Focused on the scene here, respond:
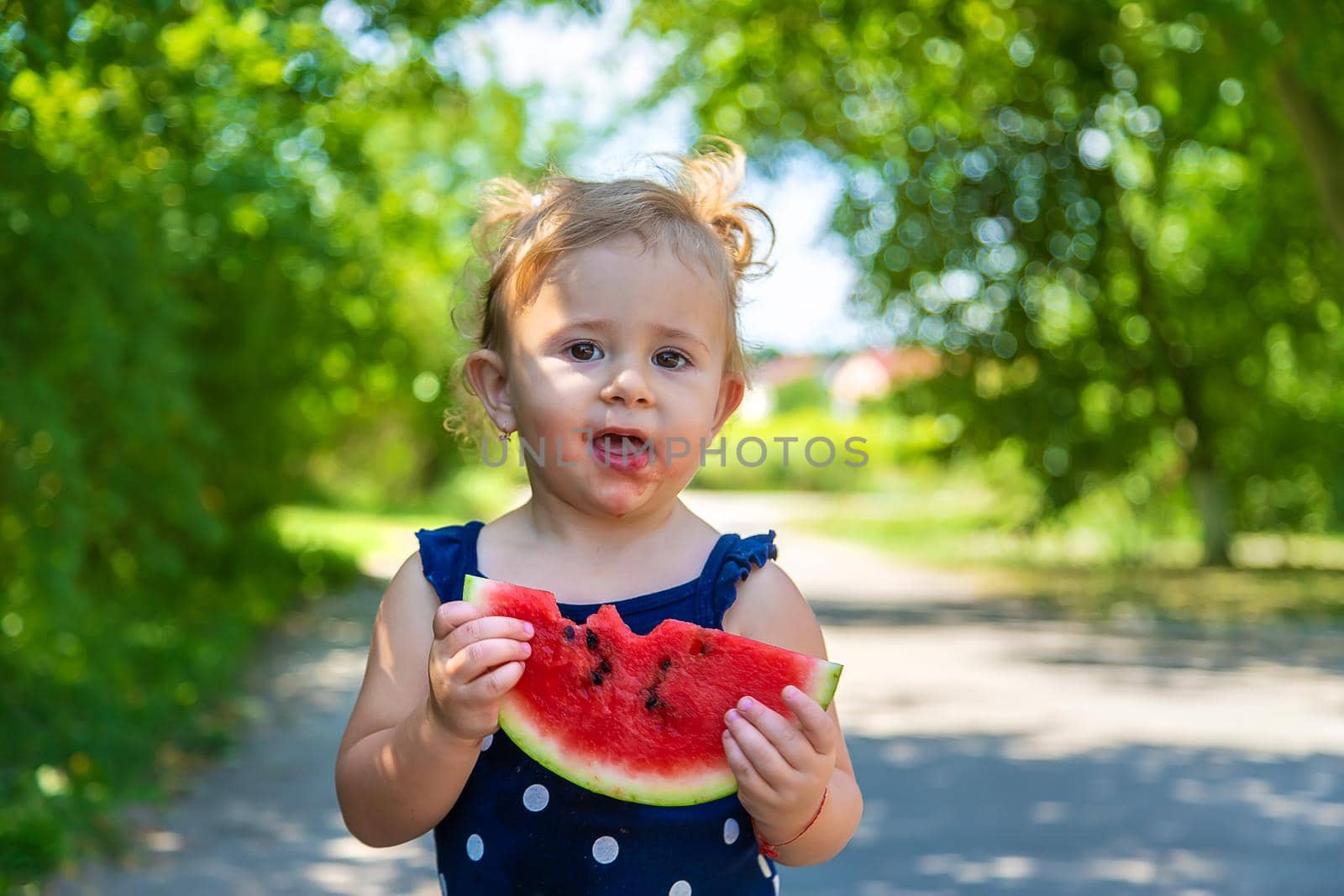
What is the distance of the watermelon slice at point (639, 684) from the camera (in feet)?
5.84

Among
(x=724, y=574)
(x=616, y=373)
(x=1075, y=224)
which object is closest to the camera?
(x=616, y=373)

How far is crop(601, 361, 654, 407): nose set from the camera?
5.89 ft

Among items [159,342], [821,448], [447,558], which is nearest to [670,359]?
[447,558]

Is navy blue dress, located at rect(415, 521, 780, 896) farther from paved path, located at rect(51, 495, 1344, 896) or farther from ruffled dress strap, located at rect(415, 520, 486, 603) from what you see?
paved path, located at rect(51, 495, 1344, 896)

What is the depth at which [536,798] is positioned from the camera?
1.87 m

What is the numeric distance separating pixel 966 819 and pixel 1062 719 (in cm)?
230

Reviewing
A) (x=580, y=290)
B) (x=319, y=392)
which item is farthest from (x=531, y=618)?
(x=319, y=392)

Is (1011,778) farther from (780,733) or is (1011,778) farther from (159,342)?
(780,733)

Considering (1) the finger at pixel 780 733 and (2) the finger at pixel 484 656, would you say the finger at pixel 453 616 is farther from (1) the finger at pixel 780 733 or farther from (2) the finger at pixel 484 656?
(1) the finger at pixel 780 733

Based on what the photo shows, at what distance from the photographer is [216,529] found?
8.06 meters

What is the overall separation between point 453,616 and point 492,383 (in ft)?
1.47

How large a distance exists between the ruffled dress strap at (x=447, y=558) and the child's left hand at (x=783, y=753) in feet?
1.48

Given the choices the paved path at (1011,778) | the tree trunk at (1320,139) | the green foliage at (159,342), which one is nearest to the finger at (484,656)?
the green foliage at (159,342)

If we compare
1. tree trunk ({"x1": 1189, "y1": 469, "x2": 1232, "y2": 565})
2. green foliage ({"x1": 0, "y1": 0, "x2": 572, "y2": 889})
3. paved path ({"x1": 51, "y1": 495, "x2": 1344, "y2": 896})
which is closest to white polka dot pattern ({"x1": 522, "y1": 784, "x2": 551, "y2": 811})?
green foliage ({"x1": 0, "y1": 0, "x2": 572, "y2": 889})
